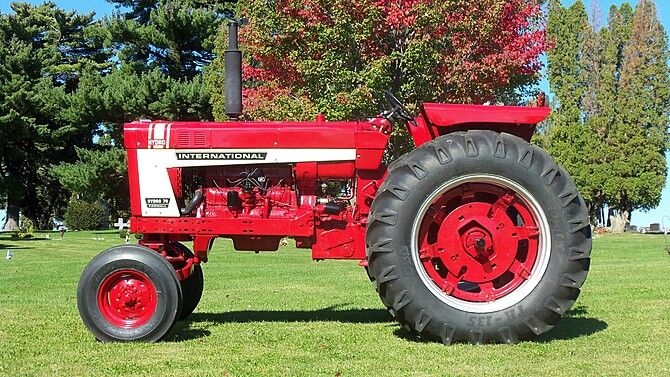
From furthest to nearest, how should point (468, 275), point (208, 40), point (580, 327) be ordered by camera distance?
point (208, 40) < point (580, 327) < point (468, 275)

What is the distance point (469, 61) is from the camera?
21.0 meters

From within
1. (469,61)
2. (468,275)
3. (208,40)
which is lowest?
(468,275)

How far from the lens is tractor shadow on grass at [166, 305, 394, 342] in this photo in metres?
7.99

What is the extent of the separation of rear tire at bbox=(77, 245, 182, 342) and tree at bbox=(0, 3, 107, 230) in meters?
34.2

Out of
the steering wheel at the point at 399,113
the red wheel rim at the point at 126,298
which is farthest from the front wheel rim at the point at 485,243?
the red wheel rim at the point at 126,298

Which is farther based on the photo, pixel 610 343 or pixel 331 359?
pixel 610 343

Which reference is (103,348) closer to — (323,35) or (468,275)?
(468,275)

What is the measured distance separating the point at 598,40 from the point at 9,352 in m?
49.5

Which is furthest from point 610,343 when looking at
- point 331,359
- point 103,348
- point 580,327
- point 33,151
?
point 33,151

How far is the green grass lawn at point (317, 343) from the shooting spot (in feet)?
18.5

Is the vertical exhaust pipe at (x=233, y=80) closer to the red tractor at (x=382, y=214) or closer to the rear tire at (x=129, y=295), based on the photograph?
the red tractor at (x=382, y=214)

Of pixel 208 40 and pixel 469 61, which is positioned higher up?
pixel 208 40

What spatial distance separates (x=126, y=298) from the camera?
683 cm

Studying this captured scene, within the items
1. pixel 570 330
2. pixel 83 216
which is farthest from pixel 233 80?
pixel 83 216
